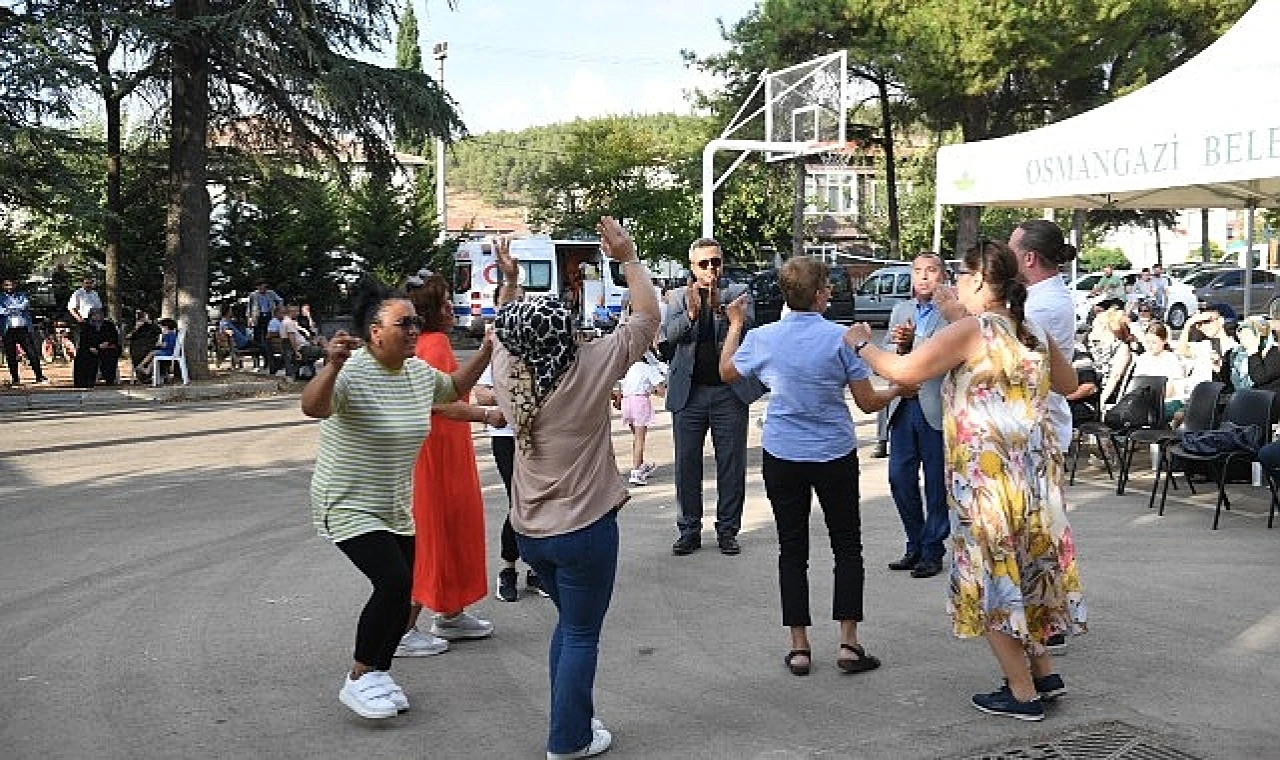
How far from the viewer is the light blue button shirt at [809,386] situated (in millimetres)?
5422

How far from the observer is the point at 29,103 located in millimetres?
18828

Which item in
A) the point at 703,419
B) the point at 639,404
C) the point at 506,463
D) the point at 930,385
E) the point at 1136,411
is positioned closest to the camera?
the point at 930,385

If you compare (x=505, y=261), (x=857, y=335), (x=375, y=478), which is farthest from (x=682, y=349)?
(x=375, y=478)

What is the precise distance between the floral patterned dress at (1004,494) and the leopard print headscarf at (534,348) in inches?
60.0

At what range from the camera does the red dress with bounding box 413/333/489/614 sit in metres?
5.83

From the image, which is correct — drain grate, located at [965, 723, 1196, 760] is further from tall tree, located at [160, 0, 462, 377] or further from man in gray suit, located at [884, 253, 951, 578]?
tall tree, located at [160, 0, 462, 377]

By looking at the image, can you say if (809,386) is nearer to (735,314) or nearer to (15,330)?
(735,314)

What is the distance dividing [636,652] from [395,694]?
51.1 inches

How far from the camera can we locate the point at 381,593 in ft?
15.9

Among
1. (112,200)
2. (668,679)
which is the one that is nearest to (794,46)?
(112,200)

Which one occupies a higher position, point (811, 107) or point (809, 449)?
point (811, 107)

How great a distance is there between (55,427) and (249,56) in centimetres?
758

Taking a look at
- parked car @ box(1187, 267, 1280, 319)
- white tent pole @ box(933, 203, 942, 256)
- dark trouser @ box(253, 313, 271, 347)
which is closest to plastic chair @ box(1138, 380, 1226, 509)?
white tent pole @ box(933, 203, 942, 256)

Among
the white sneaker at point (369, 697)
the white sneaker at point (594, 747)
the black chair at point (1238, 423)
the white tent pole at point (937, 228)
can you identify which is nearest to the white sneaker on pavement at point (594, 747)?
the white sneaker at point (594, 747)
